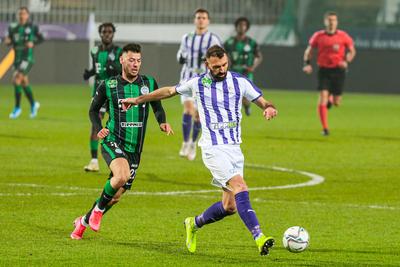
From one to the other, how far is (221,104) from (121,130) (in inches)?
52.4

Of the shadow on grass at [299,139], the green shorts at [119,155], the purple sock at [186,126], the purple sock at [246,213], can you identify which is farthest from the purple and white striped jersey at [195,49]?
the purple sock at [246,213]

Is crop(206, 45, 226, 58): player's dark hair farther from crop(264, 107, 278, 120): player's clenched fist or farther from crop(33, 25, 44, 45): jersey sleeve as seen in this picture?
crop(33, 25, 44, 45): jersey sleeve

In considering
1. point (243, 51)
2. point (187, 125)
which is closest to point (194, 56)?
point (187, 125)

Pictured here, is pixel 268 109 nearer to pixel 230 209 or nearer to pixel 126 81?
pixel 230 209

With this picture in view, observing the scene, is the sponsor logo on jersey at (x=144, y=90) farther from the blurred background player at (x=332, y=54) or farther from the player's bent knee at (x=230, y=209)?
the blurred background player at (x=332, y=54)

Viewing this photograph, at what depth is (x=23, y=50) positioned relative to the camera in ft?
90.3

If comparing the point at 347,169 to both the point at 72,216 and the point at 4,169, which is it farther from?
the point at 72,216

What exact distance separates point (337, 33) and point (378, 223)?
43.1 feet

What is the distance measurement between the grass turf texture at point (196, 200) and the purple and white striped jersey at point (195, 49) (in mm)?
1493

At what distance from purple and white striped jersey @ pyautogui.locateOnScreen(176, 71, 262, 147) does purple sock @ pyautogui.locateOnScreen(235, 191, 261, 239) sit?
591mm

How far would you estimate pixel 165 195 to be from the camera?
47.5 feet

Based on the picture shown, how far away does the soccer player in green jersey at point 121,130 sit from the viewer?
11031 mm

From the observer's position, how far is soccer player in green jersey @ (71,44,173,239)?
11.0m

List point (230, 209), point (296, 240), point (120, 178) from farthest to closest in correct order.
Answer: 1. point (120, 178)
2. point (230, 209)
3. point (296, 240)
